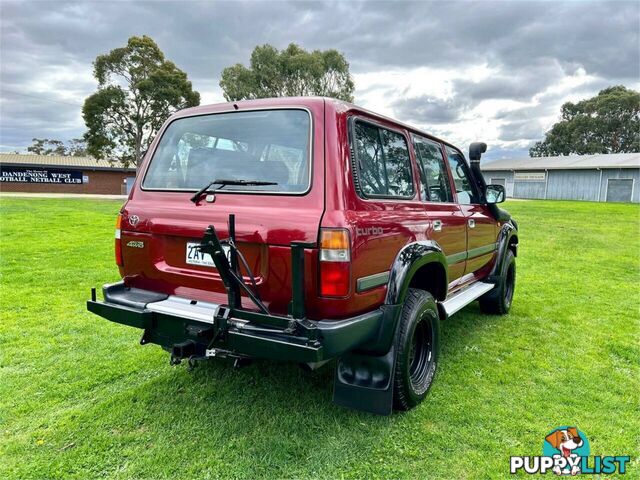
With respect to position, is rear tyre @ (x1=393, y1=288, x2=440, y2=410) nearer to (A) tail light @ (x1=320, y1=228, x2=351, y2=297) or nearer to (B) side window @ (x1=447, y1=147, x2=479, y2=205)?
(A) tail light @ (x1=320, y1=228, x2=351, y2=297)

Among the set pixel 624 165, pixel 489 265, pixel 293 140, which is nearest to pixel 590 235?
pixel 489 265

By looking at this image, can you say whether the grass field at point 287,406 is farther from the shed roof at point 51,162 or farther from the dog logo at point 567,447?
the shed roof at point 51,162

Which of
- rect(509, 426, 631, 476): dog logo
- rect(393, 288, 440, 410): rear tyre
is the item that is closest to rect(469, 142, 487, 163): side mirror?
rect(393, 288, 440, 410): rear tyre

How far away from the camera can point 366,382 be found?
8.73 ft

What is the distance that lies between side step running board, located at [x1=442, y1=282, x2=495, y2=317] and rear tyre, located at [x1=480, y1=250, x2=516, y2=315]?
12.1 inches

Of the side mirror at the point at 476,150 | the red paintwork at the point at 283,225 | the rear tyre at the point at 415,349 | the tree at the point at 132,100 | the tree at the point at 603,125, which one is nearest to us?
the red paintwork at the point at 283,225

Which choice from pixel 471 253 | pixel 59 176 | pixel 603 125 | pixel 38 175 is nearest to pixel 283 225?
pixel 471 253

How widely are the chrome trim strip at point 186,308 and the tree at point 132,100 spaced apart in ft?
99.5

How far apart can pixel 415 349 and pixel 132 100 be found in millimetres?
32944

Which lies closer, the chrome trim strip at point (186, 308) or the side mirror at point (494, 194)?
the chrome trim strip at point (186, 308)

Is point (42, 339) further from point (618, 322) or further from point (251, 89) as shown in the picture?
point (251, 89)

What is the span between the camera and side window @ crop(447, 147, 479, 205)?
4215 millimetres

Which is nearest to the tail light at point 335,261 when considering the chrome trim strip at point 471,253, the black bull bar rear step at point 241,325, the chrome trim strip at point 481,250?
the black bull bar rear step at point 241,325

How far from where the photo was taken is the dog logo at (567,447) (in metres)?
2.54
